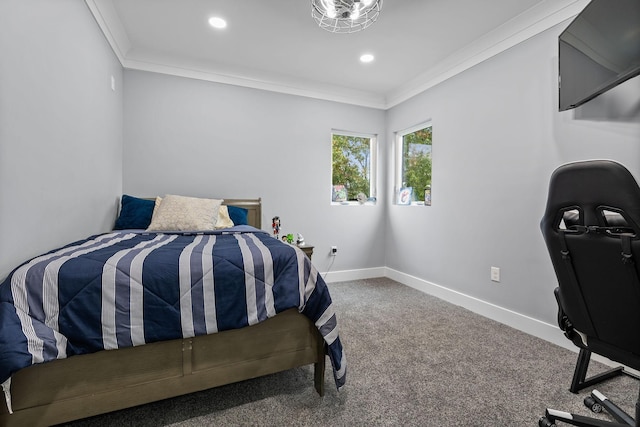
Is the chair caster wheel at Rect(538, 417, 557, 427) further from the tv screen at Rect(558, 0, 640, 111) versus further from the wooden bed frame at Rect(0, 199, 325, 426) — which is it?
the tv screen at Rect(558, 0, 640, 111)

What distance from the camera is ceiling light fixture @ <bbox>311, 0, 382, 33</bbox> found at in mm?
2033

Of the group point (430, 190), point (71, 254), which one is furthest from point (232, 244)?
point (430, 190)

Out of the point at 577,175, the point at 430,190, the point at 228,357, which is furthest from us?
the point at 430,190

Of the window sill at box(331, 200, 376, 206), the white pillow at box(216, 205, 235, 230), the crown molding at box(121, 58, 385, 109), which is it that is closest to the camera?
the white pillow at box(216, 205, 235, 230)

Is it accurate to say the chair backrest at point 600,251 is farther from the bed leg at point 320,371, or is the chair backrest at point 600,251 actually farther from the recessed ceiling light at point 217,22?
the recessed ceiling light at point 217,22

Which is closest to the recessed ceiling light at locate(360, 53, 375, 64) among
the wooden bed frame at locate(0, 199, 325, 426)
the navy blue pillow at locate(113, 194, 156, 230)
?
the navy blue pillow at locate(113, 194, 156, 230)

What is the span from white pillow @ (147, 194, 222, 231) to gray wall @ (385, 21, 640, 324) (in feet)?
7.72

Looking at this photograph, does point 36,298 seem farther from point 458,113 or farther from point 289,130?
point 458,113

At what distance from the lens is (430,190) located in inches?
135

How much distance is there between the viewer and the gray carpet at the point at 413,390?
4.62ft

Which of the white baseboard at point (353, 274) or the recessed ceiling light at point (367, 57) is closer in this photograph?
the recessed ceiling light at point (367, 57)

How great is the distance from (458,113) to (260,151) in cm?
216

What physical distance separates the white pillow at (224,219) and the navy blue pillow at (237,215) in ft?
0.13

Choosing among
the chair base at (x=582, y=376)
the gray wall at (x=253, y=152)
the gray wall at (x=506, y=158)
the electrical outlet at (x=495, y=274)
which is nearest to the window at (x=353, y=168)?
the gray wall at (x=253, y=152)
